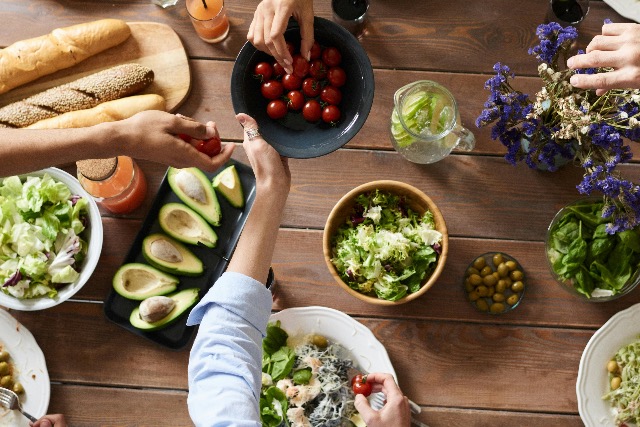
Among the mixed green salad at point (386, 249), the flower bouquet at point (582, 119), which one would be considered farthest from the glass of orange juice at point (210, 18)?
the flower bouquet at point (582, 119)

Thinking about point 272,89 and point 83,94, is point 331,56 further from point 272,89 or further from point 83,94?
point 83,94

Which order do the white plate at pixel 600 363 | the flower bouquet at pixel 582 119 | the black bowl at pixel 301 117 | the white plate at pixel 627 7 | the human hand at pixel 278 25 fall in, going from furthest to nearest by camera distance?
the white plate at pixel 627 7
the white plate at pixel 600 363
the black bowl at pixel 301 117
the human hand at pixel 278 25
the flower bouquet at pixel 582 119

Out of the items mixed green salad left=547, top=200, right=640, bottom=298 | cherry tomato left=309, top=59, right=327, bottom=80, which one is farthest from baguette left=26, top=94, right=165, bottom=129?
mixed green salad left=547, top=200, right=640, bottom=298

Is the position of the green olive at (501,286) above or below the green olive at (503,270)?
below

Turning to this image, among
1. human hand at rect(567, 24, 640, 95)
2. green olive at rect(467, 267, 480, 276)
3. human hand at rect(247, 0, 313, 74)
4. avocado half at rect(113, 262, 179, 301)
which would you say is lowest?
avocado half at rect(113, 262, 179, 301)

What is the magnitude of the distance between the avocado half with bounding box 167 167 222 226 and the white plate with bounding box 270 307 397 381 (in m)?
0.34

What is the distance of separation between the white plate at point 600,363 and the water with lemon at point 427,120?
2.13 ft

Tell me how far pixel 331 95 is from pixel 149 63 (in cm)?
59

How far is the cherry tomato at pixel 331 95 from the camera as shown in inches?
62.3

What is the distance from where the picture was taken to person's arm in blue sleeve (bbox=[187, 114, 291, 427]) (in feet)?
4.09

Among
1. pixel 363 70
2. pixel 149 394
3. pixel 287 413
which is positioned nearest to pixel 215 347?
pixel 287 413

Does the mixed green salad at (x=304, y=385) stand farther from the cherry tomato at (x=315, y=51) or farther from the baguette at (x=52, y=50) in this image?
the baguette at (x=52, y=50)

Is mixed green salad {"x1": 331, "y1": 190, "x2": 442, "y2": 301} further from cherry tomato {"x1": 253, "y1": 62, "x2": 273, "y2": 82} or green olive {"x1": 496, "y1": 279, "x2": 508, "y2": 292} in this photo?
cherry tomato {"x1": 253, "y1": 62, "x2": 273, "y2": 82}

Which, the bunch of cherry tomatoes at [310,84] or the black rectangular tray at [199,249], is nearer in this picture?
the bunch of cherry tomatoes at [310,84]
